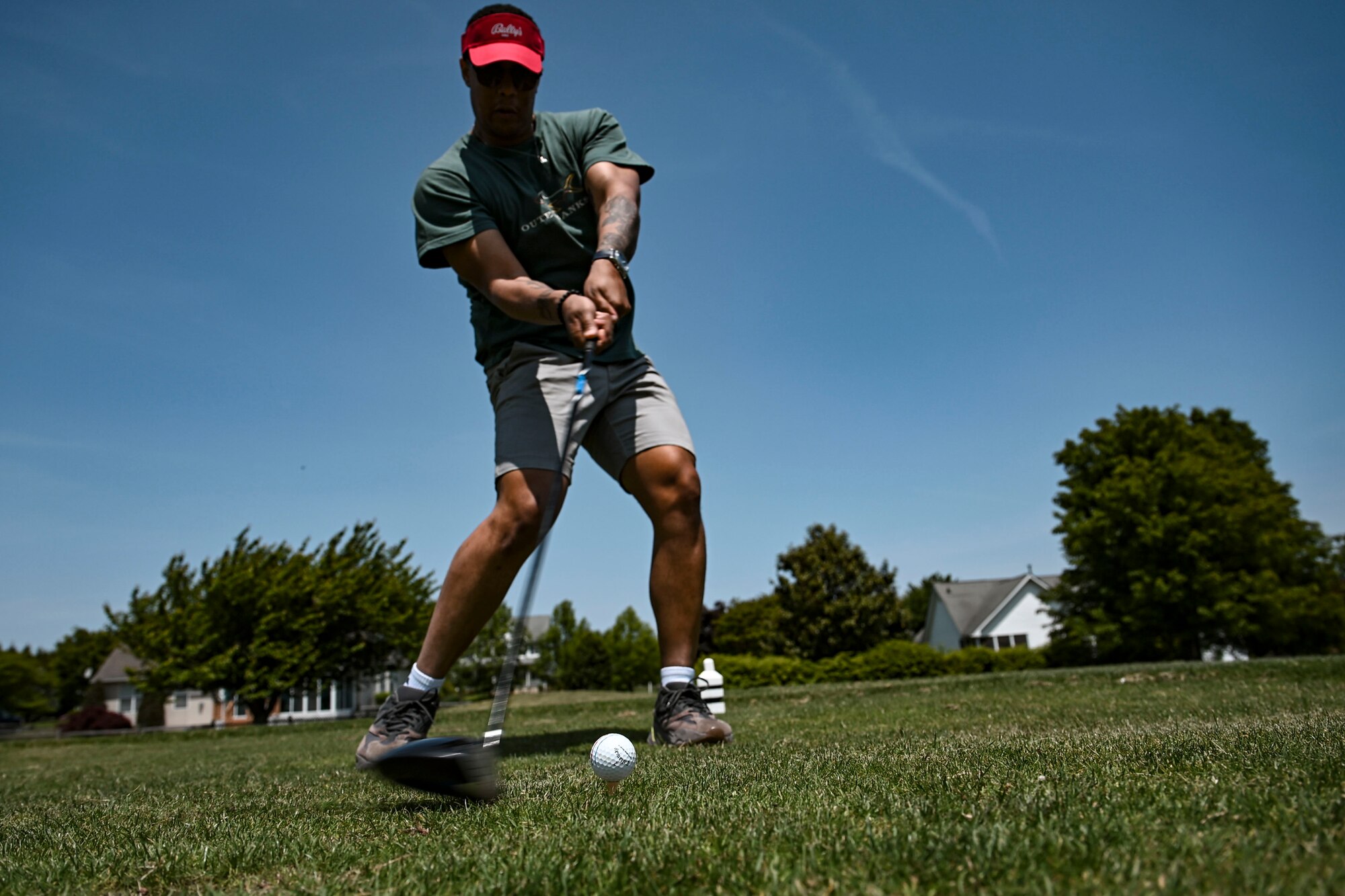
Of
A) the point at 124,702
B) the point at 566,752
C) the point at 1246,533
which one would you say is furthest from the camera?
the point at 124,702

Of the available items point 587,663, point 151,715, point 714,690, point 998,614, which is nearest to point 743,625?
point 587,663

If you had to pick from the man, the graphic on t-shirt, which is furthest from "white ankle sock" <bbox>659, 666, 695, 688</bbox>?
the graphic on t-shirt

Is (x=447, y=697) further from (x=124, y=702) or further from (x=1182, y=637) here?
(x=124, y=702)

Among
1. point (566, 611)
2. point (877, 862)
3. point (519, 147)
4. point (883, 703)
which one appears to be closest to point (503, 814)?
point (877, 862)

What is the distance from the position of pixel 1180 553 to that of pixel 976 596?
23.6 m

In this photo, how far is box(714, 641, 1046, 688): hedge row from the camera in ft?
104

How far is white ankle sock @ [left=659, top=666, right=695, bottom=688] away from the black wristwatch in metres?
1.81

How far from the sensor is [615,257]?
386cm

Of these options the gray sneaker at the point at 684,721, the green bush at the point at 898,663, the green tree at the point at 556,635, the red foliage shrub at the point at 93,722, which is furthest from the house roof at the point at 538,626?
the gray sneaker at the point at 684,721

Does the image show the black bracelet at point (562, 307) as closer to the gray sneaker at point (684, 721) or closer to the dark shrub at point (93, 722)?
the gray sneaker at point (684, 721)

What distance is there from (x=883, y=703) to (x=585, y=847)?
18.7 feet

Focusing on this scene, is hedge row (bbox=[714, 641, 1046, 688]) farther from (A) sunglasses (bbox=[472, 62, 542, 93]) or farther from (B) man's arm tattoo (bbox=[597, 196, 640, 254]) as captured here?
(A) sunglasses (bbox=[472, 62, 542, 93])

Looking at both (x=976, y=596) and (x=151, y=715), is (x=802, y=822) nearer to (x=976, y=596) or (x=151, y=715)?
(x=151, y=715)

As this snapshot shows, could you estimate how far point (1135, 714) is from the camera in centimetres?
420
